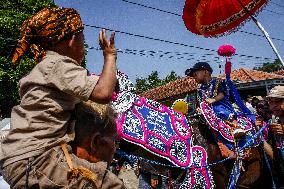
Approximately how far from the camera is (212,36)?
481 cm

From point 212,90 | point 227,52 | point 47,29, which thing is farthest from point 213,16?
point 47,29

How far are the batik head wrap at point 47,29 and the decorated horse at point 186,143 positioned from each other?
1.88 metres

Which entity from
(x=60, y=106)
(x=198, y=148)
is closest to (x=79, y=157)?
(x=60, y=106)

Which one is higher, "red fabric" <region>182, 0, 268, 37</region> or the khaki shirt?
"red fabric" <region>182, 0, 268, 37</region>

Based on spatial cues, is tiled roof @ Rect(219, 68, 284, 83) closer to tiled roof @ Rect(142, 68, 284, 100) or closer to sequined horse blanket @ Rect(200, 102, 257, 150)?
tiled roof @ Rect(142, 68, 284, 100)

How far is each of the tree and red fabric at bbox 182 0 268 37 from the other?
39.8 ft

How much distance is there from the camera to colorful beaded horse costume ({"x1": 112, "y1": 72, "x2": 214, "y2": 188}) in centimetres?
391

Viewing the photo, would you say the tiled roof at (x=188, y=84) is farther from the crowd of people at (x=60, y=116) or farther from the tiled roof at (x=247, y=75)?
the crowd of people at (x=60, y=116)

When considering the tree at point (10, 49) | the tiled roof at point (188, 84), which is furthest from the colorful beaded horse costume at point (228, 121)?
the tiled roof at point (188, 84)

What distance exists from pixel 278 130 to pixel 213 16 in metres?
1.68

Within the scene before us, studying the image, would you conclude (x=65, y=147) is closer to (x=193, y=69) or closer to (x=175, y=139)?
(x=175, y=139)

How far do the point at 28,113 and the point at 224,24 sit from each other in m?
3.56

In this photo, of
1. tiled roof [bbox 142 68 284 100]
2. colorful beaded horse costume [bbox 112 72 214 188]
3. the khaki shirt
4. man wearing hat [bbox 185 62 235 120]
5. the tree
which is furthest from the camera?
tiled roof [bbox 142 68 284 100]

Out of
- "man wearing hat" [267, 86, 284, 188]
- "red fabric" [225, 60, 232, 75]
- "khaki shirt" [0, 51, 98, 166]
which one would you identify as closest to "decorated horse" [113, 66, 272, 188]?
"man wearing hat" [267, 86, 284, 188]
